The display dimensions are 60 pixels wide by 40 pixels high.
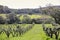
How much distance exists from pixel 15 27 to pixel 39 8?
3.72 ft

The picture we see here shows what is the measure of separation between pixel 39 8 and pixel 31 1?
44 centimetres

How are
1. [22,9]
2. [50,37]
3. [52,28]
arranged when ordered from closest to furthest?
1. [50,37]
2. [52,28]
3. [22,9]

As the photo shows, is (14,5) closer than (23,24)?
No

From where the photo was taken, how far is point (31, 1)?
5.38 meters

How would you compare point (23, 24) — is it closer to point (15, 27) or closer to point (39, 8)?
point (15, 27)

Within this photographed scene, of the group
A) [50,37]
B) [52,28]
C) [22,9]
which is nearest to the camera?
[50,37]

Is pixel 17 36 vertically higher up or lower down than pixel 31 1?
lower down

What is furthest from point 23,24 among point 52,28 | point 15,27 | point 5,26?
point 52,28

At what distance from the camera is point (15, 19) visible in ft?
16.1

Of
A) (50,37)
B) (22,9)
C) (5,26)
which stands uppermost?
(22,9)

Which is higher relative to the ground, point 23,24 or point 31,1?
point 31,1

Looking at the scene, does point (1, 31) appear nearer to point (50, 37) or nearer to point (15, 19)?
point (15, 19)

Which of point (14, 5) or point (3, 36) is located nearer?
point (3, 36)

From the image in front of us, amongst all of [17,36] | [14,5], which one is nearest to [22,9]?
[14,5]
